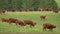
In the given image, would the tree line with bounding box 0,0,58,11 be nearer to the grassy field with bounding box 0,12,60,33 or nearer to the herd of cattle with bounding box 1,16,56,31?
the grassy field with bounding box 0,12,60,33

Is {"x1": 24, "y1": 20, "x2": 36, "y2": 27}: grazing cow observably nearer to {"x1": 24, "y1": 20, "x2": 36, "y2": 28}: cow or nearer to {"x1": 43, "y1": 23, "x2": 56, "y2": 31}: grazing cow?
{"x1": 24, "y1": 20, "x2": 36, "y2": 28}: cow

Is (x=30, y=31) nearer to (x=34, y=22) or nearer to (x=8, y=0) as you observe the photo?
(x=34, y=22)

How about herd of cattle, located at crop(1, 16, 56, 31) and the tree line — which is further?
the tree line

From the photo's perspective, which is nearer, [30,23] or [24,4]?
[30,23]

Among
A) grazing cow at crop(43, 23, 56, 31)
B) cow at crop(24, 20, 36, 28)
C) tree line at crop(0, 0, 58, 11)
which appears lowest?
grazing cow at crop(43, 23, 56, 31)

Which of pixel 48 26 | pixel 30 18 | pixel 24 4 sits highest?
pixel 24 4

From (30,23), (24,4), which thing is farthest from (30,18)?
(24,4)

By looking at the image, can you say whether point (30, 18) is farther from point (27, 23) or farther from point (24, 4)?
point (24, 4)

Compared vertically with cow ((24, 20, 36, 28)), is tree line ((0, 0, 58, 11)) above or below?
above

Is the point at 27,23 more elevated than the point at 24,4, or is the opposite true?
the point at 24,4

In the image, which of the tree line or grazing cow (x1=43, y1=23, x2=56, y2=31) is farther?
the tree line

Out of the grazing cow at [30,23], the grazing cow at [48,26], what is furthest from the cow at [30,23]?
the grazing cow at [48,26]

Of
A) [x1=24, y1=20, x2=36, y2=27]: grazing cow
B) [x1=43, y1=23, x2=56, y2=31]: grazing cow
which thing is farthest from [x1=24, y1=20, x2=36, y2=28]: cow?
[x1=43, y1=23, x2=56, y2=31]: grazing cow

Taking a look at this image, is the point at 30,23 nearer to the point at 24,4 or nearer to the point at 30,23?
the point at 30,23
